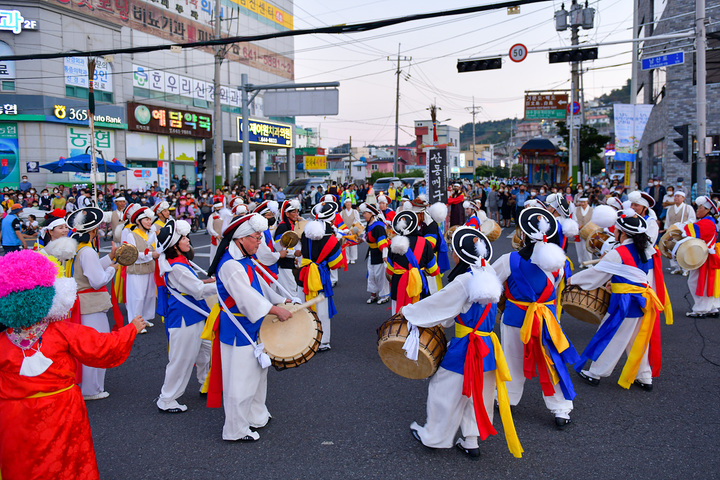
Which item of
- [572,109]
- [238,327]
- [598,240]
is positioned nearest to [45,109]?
[572,109]

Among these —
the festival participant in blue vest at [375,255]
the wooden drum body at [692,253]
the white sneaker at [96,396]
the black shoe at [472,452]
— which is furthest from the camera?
the festival participant in blue vest at [375,255]

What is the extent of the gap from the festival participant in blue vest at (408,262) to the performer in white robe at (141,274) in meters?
3.48

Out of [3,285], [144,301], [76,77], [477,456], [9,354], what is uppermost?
[76,77]

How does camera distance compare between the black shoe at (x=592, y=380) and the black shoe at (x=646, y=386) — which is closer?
the black shoe at (x=646, y=386)

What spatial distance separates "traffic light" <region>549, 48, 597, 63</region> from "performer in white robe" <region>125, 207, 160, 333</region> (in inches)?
452

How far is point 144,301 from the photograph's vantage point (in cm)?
799

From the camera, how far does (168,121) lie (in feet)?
102

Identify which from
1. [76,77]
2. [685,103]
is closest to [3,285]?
[685,103]

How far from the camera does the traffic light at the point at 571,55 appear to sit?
1470cm

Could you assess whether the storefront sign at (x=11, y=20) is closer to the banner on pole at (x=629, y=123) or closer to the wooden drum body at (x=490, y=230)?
the wooden drum body at (x=490, y=230)

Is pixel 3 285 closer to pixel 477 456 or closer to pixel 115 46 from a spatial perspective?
pixel 477 456

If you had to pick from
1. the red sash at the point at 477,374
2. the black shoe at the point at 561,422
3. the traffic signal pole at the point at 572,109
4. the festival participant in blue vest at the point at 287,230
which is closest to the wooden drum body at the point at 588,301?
the black shoe at the point at 561,422

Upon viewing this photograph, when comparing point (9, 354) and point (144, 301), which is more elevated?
point (9, 354)

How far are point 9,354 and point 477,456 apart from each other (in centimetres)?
319
